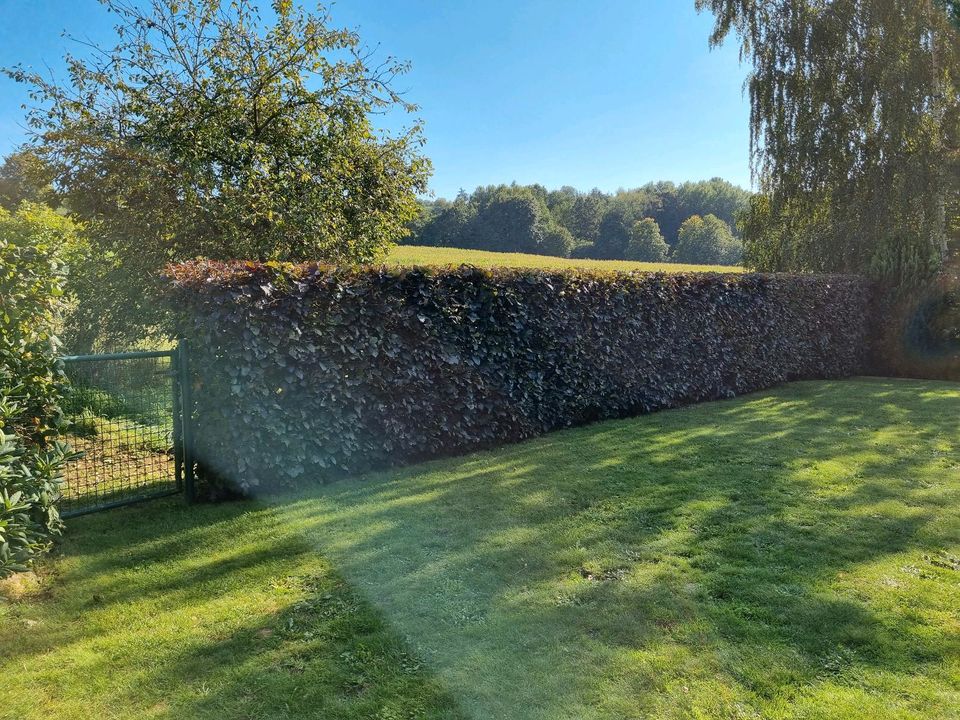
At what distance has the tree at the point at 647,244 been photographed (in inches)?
2884

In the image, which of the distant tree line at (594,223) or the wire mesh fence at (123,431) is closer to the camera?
the wire mesh fence at (123,431)

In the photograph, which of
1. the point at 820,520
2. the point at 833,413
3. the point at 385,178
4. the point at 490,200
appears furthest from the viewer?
the point at 490,200

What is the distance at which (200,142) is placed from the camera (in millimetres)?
7578

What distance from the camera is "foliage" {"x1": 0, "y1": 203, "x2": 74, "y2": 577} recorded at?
10.3ft

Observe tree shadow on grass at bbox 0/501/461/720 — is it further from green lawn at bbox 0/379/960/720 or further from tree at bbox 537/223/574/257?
tree at bbox 537/223/574/257

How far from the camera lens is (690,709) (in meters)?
2.20

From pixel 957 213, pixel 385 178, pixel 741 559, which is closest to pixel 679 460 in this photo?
pixel 741 559

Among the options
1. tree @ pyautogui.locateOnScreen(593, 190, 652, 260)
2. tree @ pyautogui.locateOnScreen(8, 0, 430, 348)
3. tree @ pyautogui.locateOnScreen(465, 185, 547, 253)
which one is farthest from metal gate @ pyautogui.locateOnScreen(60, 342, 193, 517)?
tree @ pyautogui.locateOnScreen(593, 190, 652, 260)

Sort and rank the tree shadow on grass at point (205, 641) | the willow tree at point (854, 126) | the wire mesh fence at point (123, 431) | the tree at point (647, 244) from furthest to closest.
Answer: the tree at point (647, 244) < the willow tree at point (854, 126) < the wire mesh fence at point (123, 431) < the tree shadow on grass at point (205, 641)

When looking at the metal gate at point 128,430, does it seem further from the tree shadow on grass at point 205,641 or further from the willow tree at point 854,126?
the willow tree at point 854,126

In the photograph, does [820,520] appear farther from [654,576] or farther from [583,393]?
[583,393]

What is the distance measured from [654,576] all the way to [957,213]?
17590mm

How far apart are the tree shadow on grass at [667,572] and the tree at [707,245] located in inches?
2801

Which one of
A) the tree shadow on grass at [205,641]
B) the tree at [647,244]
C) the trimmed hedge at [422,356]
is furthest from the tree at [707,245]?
the tree shadow on grass at [205,641]
